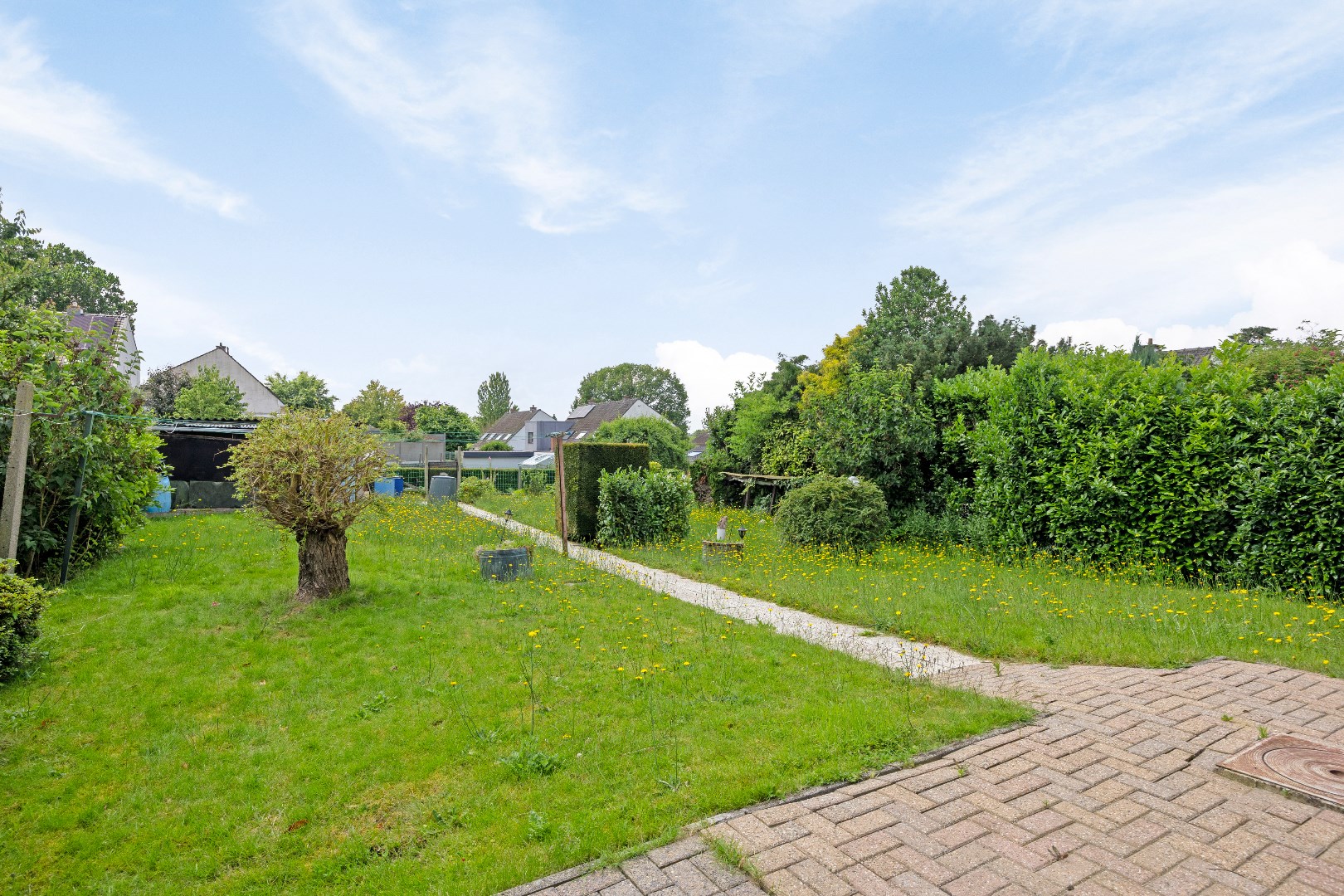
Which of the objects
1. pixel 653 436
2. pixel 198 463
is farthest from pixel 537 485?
pixel 198 463

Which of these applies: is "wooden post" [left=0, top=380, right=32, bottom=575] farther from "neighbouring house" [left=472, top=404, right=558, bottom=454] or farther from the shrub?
"neighbouring house" [left=472, top=404, right=558, bottom=454]

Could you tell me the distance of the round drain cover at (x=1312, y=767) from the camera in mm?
3066

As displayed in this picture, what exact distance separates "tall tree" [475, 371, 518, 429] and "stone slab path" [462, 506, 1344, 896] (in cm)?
7853

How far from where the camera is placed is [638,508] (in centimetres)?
1223

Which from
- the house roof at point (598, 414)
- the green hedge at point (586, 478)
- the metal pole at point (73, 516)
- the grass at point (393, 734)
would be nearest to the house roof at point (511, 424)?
the house roof at point (598, 414)

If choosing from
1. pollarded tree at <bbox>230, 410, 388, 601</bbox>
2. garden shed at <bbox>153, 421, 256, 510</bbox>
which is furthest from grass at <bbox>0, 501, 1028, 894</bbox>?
garden shed at <bbox>153, 421, 256, 510</bbox>

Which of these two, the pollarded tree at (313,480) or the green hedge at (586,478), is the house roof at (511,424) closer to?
the green hedge at (586,478)

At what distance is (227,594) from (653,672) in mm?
4882

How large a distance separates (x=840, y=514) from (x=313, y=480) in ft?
25.1

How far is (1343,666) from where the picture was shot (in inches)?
189

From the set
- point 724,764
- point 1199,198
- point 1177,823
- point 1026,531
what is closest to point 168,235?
point 724,764

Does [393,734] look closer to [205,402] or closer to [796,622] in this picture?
[796,622]

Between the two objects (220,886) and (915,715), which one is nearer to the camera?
(220,886)

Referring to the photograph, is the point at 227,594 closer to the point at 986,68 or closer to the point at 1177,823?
the point at 1177,823
